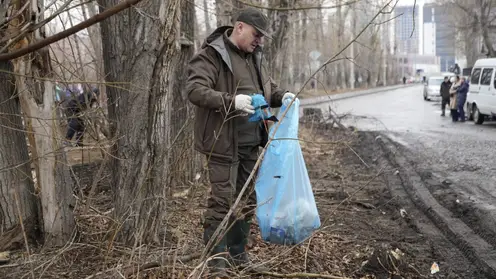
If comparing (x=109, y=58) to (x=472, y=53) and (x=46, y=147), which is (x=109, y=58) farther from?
(x=472, y=53)

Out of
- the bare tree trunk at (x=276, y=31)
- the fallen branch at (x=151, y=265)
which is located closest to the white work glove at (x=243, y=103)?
the fallen branch at (x=151, y=265)

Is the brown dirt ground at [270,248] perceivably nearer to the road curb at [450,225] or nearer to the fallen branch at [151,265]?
the fallen branch at [151,265]

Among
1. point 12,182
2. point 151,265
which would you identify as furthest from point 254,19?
point 12,182

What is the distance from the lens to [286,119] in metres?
4.24

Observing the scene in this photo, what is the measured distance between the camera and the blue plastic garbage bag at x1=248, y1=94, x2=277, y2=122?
12.1ft

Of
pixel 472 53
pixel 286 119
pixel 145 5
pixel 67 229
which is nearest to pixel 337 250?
pixel 286 119

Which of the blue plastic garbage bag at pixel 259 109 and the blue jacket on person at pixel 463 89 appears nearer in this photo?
the blue plastic garbage bag at pixel 259 109

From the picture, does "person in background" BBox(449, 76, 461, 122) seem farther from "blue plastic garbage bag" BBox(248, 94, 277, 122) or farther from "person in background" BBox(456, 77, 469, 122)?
"blue plastic garbage bag" BBox(248, 94, 277, 122)

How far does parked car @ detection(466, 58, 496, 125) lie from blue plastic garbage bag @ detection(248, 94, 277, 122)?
14636 mm

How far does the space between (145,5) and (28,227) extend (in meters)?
1.85

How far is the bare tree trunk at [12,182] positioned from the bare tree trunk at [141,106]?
2.55 ft

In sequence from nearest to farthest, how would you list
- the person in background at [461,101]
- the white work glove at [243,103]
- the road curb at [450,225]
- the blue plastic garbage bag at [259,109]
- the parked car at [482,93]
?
the white work glove at [243,103] < the blue plastic garbage bag at [259,109] < the road curb at [450,225] < the parked car at [482,93] < the person in background at [461,101]

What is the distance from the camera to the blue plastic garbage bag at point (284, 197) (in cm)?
402

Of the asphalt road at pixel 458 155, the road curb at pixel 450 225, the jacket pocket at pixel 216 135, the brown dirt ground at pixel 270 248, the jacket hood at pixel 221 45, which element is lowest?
the asphalt road at pixel 458 155
